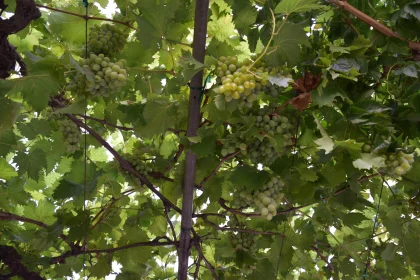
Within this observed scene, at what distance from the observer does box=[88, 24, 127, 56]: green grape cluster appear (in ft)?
5.35

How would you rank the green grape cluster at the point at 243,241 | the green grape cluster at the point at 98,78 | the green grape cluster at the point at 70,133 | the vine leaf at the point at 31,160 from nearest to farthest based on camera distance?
the green grape cluster at the point at 98,78 → the vine leaf at the point at 31,160 → the green grape cluster at the point at 70,133 → the green grape cluster at the point at 243,241

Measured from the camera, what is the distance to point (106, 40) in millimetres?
1668

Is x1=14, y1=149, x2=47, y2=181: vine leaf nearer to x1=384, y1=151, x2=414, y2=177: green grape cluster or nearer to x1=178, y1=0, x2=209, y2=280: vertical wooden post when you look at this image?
x1=178, y1=0, x2=209, y2=280: vertical wooden post

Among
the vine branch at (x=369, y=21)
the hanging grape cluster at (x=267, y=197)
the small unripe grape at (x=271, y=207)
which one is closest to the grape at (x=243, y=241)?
the hanging grape cluster at (x=267, y=197)

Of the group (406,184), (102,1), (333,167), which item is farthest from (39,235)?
(406,184)

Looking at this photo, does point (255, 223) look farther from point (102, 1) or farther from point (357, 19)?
point (102, 1)

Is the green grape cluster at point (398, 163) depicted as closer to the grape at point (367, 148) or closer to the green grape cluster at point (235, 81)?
the grape at point (367, 148)

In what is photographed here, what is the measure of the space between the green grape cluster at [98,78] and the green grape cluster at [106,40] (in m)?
0.17

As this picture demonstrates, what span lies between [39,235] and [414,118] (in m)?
1.75

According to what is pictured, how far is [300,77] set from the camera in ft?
5.19

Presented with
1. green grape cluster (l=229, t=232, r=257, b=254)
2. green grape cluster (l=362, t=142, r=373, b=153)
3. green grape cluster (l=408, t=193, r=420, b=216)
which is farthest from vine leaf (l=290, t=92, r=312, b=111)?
green grape cluster (l=229, t=232, r=257, b=254)

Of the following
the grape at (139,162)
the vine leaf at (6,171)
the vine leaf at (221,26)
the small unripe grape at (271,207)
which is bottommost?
the small unripe grape at (271,207)

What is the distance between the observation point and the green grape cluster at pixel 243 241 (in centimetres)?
226

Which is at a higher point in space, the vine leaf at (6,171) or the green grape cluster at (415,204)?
the vine leaf at (6,171)
